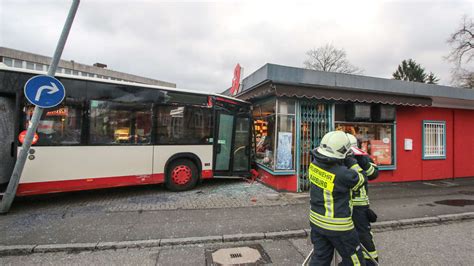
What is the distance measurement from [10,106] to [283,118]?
6639 mm

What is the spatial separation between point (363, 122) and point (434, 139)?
353 cm

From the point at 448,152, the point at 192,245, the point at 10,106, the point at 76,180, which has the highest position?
the point at 10,106

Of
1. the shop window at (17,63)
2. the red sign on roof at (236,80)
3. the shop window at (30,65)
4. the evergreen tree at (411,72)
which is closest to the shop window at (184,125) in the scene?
the red sign on roof at (236,80)

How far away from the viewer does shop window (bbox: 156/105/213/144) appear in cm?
647

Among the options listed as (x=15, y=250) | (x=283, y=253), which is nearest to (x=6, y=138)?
(x=15, y=250)

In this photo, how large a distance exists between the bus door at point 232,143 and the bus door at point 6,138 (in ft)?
15.5

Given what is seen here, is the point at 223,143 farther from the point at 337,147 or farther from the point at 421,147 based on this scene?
the point at 421,147

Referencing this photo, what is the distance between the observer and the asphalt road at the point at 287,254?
3.28m

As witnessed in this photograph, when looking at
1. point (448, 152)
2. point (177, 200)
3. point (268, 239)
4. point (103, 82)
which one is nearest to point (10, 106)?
point (103, 82)

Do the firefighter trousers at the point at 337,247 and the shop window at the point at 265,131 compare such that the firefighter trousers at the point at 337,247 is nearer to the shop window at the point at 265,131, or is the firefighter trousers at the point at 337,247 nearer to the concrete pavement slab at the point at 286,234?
the concrete pavement slab at the point at 286,234

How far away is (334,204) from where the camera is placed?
7.63 feet

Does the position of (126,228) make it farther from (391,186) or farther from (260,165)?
(391,186)

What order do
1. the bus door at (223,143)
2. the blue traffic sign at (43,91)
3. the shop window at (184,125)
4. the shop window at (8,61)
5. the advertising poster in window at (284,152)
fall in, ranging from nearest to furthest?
the blue traffic sign at (43,91)
the shop window at (184,125)
the advertising poster in window at (284,152)
the bus door at (223,143)
the shop window at (8,61)

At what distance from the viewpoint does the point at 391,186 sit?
798cm
